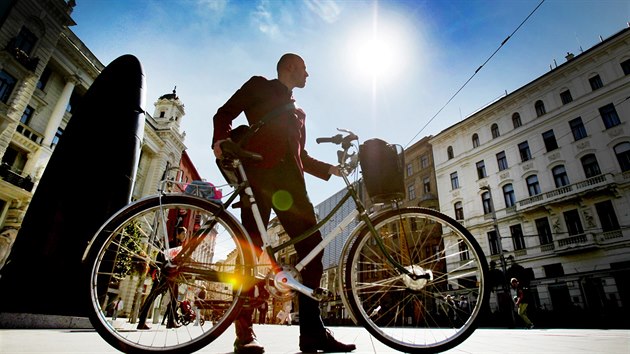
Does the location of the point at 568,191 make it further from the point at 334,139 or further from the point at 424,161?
the point at 334,139

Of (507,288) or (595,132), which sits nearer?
(507,288)

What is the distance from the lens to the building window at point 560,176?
64.2ft

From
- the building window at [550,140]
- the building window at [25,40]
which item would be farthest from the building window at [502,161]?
the building window at [25,40]

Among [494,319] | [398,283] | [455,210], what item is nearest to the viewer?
[398,283]

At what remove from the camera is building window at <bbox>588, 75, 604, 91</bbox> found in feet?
63.4

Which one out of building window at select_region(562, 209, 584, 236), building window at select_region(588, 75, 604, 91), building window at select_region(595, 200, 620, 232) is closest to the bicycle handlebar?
building window at select_region(595, 200, 620, 232)

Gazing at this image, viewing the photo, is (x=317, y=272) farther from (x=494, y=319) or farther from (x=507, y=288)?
(x=507, y=288)

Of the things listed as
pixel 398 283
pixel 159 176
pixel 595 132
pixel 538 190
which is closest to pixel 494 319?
pixel 538 190

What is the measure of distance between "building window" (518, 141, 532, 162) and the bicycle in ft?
80.3

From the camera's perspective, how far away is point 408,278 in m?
1.98

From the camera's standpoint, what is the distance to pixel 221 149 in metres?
1.91

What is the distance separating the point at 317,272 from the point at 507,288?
18.9 meters

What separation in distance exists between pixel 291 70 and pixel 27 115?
2328 cm

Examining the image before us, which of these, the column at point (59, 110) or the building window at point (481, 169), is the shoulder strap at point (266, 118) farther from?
the building window at point (481, 169)
